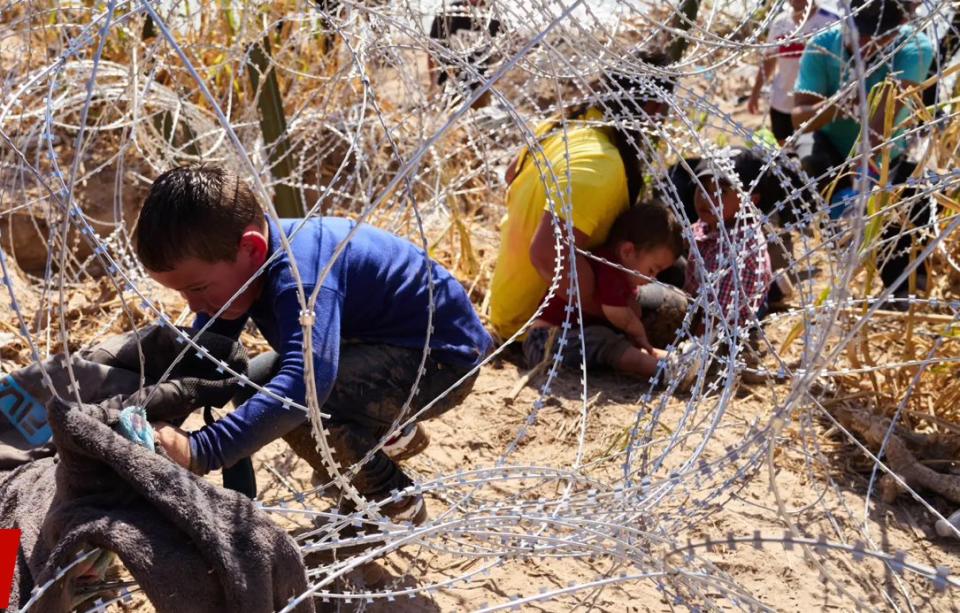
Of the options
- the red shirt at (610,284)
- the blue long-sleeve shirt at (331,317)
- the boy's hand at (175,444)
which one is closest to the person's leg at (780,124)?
the red shirt at (610,284)

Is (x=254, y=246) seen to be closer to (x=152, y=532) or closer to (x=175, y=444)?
(x=175, y=444)

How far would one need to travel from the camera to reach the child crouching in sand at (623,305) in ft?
10.2

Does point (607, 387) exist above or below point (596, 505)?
below

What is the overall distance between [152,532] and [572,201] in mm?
1902

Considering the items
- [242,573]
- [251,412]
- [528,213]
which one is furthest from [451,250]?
[242,573]

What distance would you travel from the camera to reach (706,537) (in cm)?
239

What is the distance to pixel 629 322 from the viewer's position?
324 centimetres

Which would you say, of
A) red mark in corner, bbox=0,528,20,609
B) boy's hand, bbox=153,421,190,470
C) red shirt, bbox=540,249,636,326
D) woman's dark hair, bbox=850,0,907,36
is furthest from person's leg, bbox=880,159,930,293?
red mark in corner, bbox=0,528,20,609

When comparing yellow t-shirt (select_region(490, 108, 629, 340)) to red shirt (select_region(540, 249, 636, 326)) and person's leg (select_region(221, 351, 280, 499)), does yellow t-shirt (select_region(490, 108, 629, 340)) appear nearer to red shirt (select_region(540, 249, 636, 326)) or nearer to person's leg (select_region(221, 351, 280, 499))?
red shirt (select_region(540, 249, 636, 326))

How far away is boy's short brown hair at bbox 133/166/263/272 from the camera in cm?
181

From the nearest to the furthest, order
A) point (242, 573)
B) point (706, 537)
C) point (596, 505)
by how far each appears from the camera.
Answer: point (242, 573) → point (596, 505) → point (706, 537)

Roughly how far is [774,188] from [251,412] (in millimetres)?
2565

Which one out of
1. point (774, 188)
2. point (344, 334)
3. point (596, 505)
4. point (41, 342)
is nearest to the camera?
point (596, 505)

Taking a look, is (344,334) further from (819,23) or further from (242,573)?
(819,23)
